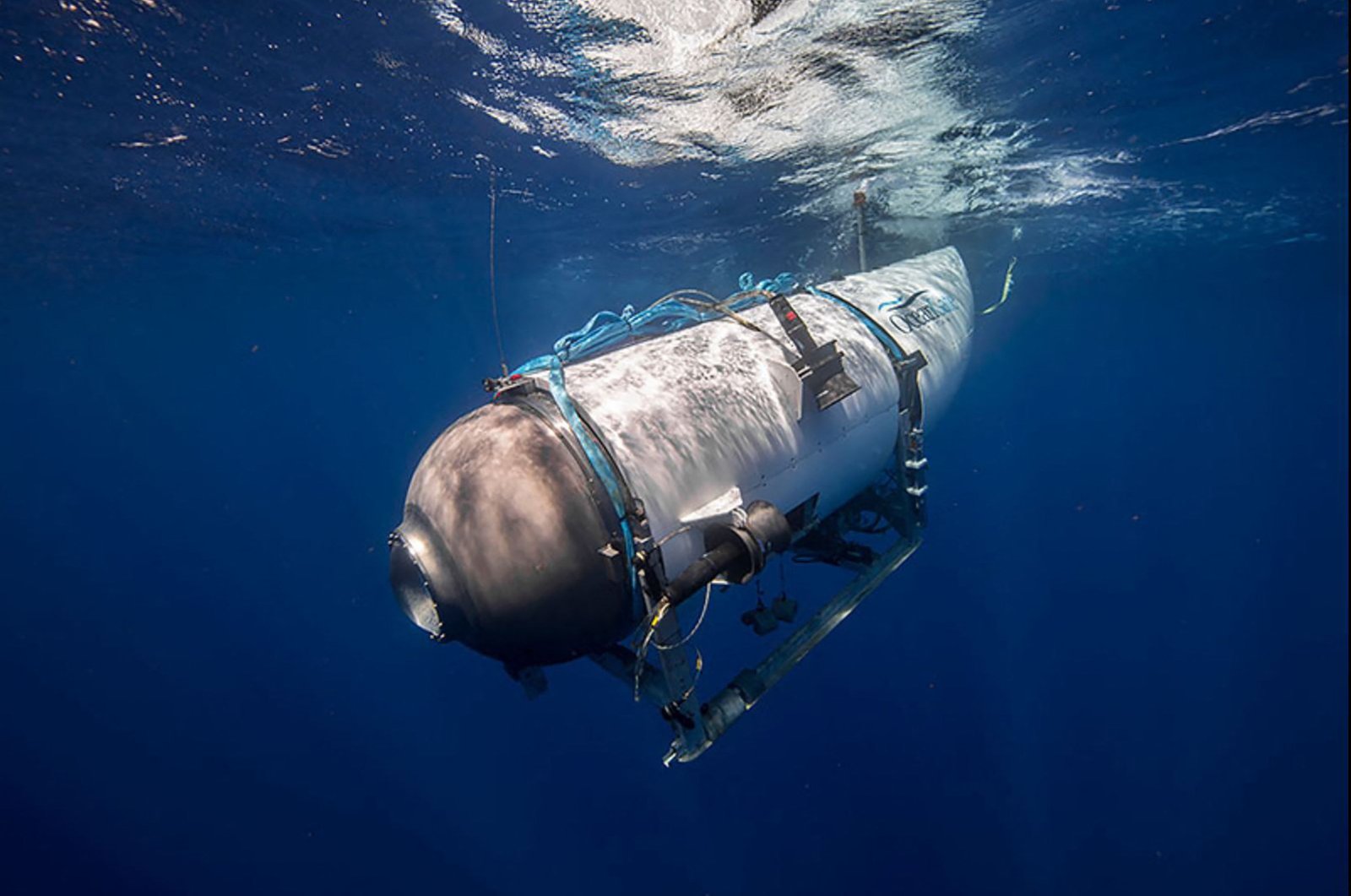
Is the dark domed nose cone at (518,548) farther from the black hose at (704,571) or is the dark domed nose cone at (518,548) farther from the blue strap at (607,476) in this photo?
the black hose at (704,571)

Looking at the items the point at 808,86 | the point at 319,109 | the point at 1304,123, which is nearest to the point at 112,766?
the point at 319,109

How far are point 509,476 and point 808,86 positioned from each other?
718 centimetres

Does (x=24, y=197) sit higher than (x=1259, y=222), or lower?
higher

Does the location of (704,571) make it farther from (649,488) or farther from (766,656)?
(766,656)

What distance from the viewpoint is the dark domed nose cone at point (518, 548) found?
284 cm

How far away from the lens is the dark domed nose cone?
284 cm

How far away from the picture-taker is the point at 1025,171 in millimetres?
10977

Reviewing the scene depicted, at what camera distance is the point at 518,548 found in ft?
9.30

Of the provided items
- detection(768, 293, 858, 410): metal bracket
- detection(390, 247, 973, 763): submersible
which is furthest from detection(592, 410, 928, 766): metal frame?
detection(768, 293, 858, 410): metal bracket

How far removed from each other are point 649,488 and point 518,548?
2.45 feet

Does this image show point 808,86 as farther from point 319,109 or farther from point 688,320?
point 319,109

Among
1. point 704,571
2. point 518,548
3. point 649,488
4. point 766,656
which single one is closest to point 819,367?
point 649,488

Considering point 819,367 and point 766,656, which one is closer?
point 766,656

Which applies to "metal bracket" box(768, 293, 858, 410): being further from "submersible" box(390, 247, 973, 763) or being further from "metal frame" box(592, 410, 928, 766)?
"metal frame" box(592, 410, 928, 766)
